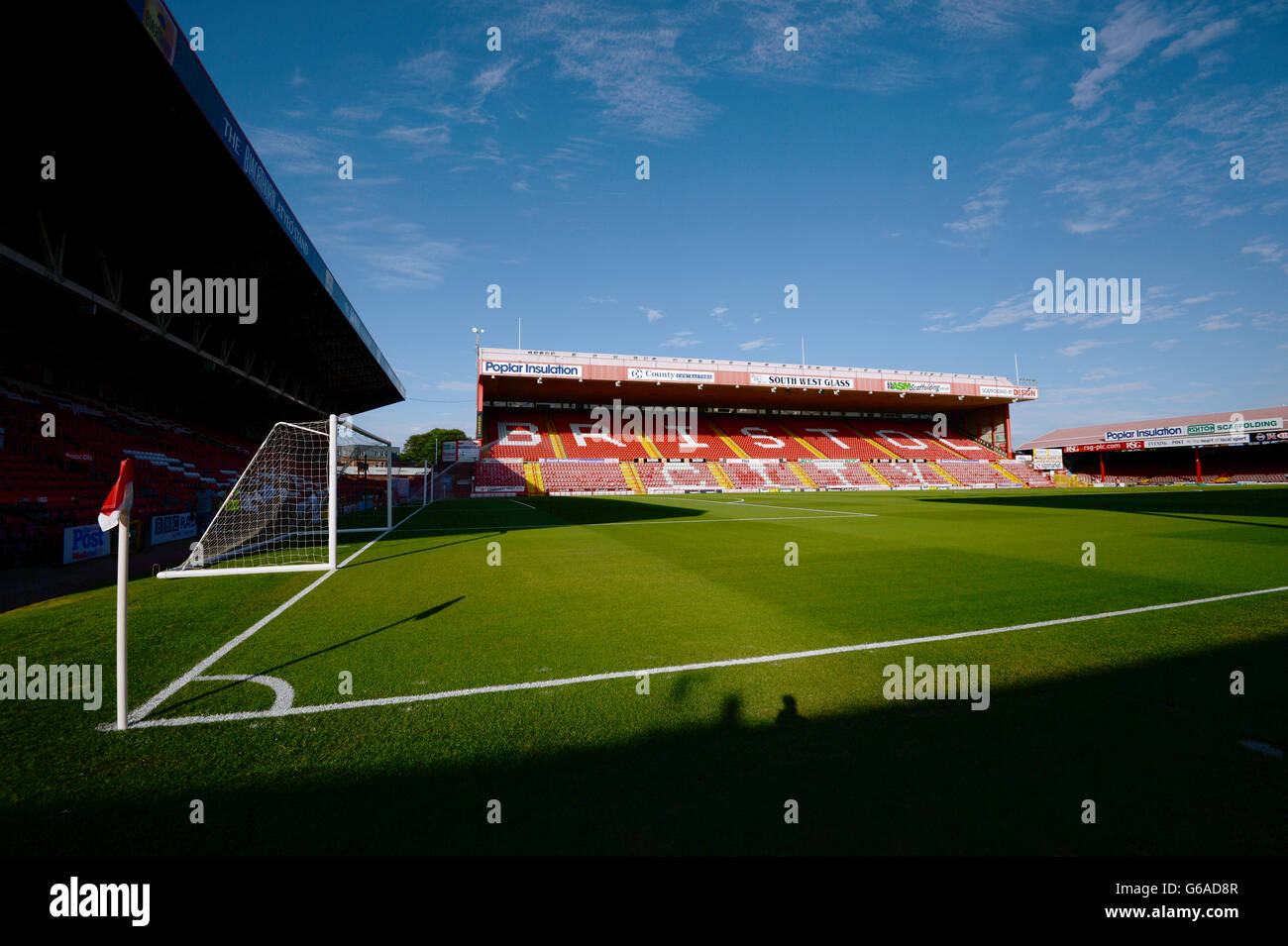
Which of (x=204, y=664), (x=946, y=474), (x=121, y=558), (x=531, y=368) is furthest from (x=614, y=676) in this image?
(x=946, y=474)

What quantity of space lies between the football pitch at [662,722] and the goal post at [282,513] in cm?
206

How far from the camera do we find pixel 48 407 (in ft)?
52.3

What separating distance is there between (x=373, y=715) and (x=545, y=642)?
5.49ft

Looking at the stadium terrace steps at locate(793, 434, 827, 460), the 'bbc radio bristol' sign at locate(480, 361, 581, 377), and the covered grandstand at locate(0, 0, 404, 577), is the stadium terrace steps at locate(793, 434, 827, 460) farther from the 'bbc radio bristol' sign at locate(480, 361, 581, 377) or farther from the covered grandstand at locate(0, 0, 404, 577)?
the covered grandstand at locate(0, 0, 404, 577)

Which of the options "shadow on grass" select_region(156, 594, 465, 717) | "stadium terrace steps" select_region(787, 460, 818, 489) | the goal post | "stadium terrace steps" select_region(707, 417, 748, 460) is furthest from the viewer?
"stadium terrace steps" select_region(707, 417, 748, 460)

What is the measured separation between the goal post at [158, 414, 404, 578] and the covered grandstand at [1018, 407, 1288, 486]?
60.4m

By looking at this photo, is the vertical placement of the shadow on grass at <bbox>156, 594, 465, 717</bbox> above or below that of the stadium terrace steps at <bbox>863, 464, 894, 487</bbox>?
below

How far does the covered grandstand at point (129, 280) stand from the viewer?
8.19m

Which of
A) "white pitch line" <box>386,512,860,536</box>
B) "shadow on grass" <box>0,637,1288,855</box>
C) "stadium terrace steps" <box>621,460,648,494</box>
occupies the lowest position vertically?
"shadow on grass" <box>0,637,1288,855</box>

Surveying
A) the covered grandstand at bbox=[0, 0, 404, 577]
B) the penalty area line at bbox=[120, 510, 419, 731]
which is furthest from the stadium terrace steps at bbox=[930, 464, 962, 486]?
the penalty area line at bbox=[120, 510, 419, 731]

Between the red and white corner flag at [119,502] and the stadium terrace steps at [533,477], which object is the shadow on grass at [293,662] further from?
the stadium terrace steps at [533,477]

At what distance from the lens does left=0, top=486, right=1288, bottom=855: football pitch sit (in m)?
2.30
